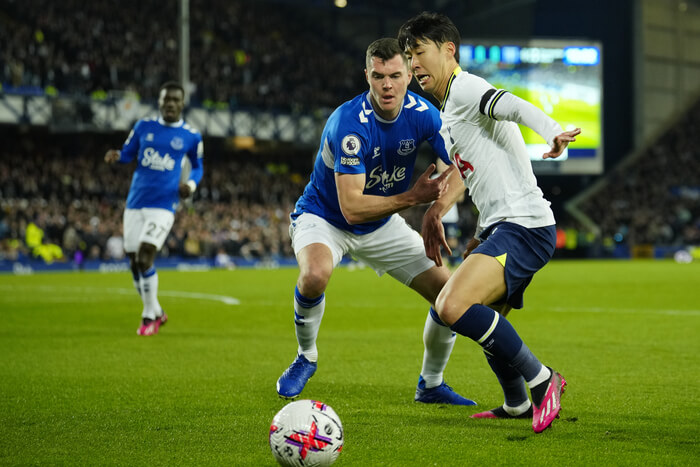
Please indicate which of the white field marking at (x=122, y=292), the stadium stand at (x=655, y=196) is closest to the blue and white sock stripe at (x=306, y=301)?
the white field marking at (x=122, y=292)

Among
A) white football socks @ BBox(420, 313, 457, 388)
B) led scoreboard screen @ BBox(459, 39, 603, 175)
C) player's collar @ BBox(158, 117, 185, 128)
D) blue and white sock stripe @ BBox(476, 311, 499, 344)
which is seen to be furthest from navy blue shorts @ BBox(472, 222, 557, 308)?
led scoreboard screen @ BBox(459, 39, 603, 175)

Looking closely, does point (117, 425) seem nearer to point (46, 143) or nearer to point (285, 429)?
point (285, 429)

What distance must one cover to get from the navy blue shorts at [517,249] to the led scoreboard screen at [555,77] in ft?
94.9

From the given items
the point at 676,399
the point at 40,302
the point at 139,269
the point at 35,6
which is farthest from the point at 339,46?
the point at 676,399

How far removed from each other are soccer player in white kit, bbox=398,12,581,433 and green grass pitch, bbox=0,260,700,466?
0.95ft

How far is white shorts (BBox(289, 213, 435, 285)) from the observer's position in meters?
5.53

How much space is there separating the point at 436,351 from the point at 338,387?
0.83m

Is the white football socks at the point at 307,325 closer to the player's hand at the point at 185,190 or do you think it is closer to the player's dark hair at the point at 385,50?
the player's dark hair at the point at 385,50

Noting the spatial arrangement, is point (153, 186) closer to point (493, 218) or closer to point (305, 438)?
point (493, 218)

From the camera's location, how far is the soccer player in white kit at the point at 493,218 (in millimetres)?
4203

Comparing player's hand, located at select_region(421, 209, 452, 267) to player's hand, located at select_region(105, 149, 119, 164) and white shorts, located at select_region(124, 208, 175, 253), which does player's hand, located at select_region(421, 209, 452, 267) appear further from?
player's hand, located at select_region(105, 149, 119, 164)

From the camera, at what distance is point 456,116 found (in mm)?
4453

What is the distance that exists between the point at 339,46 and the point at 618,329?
116ft

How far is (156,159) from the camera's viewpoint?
30.7 ft
